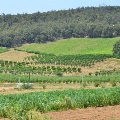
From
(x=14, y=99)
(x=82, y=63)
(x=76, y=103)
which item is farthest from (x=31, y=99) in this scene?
(x=82, y=63)

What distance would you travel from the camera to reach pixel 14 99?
23.4 metres

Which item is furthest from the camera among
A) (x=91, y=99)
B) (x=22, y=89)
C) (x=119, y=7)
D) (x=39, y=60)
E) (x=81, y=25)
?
(x=119, y=7)

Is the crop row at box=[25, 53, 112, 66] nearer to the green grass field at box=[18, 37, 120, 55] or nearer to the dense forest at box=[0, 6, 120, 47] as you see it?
the green grass field at box=[18, 37, 120, 55]

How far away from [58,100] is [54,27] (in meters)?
131

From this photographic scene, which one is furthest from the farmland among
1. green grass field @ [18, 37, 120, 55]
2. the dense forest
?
the dense forest

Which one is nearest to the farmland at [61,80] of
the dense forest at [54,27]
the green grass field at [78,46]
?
the green grass field at [78,46]

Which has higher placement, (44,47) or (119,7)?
(119,7)

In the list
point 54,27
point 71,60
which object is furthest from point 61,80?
point 54,27

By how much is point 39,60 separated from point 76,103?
2679 inches

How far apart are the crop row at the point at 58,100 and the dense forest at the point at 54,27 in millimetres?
116216

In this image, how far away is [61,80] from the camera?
54531mm

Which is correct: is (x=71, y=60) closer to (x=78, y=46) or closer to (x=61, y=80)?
(x=61, y=80)

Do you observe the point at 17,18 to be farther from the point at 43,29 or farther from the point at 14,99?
the point at 14,99

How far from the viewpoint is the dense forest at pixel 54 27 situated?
146250mm
